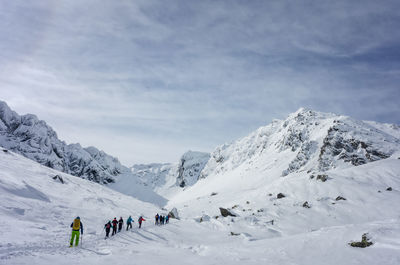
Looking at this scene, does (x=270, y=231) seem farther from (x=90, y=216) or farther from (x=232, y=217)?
(x=90, y=216)

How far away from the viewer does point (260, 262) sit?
11.7 m

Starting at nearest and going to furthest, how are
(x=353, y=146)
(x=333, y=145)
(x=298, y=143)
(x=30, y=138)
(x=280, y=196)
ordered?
(x=280, y=196) < (x=353, y=146) < (x=333, y=145) < (x=298, y=143) < (x=30, y=138)

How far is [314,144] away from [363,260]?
8545 centimetres

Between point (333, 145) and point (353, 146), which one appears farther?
point (333, 145)

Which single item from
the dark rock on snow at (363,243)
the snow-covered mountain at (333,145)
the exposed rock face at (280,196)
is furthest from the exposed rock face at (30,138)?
the dark rock on snow at (363,243)

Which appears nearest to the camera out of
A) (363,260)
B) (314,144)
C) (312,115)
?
(363,260)

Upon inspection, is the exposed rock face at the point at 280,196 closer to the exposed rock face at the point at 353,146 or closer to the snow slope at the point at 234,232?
the snow slope at the point at 234,232

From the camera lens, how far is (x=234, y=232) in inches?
989

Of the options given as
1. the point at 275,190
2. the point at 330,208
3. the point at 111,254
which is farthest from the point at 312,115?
the point at 111,254

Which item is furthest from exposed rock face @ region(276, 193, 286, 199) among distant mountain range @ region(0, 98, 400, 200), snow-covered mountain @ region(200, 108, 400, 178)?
snow-covered mountain @ region(200, 108, 400, 178)

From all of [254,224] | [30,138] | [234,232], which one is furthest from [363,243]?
[30,138]

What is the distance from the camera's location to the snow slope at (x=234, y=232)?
11.6 meters

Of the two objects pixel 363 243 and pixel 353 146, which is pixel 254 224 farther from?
pixel 353 146

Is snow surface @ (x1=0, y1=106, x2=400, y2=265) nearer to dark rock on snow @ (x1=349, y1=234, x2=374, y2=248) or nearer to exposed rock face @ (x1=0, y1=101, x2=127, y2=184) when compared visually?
dark rock on snow @ (x1=349, y1=234, x2=374, y2=248)
